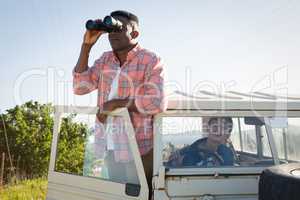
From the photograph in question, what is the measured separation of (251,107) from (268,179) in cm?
67

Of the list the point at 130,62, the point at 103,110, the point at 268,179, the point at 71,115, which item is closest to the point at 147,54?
the point at 130,62

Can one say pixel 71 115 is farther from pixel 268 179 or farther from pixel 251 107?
pixel 268 179

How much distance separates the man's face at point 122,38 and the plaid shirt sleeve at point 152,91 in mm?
262

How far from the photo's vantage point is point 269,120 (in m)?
2.74

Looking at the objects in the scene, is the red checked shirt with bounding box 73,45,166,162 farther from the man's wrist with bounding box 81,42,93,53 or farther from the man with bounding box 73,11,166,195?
the man's wrist with bounding box 81,42,93,53

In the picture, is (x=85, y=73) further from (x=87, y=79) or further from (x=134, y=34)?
(x=134, y=34)

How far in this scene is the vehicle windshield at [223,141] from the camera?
2.62 metres

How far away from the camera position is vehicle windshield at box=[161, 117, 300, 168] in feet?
8.59

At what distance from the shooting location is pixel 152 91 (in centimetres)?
261

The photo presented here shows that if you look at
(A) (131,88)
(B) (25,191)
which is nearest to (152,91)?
(A) (131,88)

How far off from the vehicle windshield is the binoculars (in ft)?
2.41

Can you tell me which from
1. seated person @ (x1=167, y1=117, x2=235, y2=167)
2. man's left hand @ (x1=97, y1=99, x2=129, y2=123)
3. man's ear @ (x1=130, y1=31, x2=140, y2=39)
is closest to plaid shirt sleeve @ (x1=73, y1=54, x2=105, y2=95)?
man's ear @ (x1=130, y1=31, x2=140, y2=39)

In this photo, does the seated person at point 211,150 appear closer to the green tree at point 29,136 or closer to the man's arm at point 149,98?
the man's arm at point 149,98

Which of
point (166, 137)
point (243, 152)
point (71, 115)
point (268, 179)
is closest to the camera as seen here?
point (268, 179)
